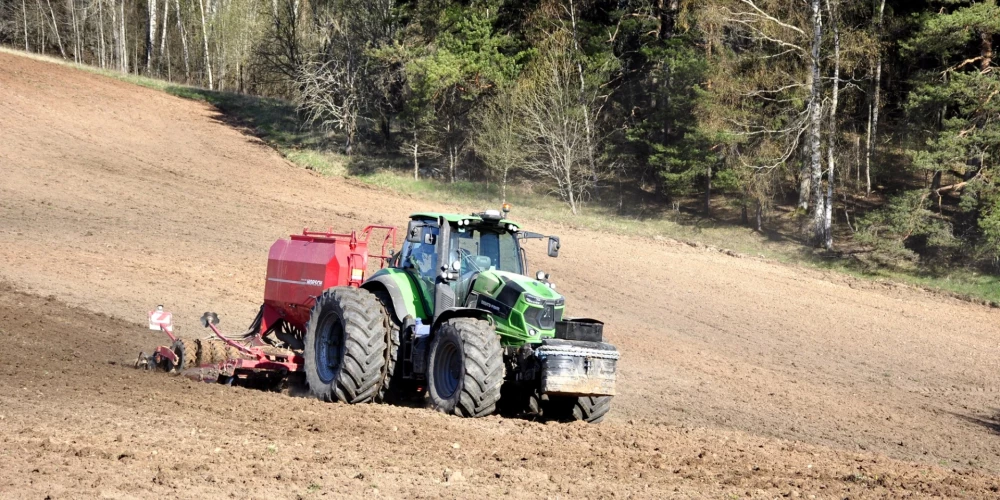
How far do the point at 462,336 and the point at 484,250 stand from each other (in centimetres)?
194

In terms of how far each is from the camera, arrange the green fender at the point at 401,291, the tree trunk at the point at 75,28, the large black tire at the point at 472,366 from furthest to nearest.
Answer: the tree trunk at the point at 75,28
the green fender at the point at 401,291
the large black tire at the point at 472,366

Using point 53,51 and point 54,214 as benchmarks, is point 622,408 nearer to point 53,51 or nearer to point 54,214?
point 54,214

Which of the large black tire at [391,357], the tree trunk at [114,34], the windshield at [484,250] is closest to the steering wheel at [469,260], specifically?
the windshield at [484,250]

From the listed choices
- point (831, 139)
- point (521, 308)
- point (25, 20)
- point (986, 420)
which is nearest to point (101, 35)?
point (25, 20)

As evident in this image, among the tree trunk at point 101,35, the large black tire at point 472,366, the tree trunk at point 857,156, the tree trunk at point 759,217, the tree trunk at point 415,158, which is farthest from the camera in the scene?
the tree trunk at point 101,35

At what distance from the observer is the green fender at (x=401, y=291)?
12031 millimetres

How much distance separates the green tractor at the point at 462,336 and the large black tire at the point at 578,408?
0.01 m

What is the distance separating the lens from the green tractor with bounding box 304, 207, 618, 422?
10.7 m

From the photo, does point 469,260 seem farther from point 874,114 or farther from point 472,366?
point 874,114

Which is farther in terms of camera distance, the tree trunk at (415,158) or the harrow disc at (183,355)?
the tree trunk at (415,158)

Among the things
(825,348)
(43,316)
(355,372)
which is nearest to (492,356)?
(355,372)

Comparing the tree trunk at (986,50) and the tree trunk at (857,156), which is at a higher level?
the tree trunk at (986,50)

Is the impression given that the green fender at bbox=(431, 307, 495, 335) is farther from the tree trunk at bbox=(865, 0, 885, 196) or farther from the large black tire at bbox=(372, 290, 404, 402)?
the tree trunk at bbox=(865, 0, 885, 196)

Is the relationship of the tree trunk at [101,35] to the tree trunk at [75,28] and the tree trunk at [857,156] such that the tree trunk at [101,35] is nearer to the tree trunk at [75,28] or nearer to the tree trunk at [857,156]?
the tree trunk at [75,28]
